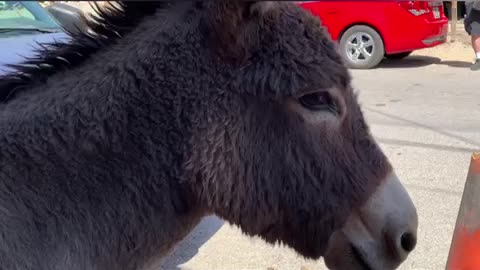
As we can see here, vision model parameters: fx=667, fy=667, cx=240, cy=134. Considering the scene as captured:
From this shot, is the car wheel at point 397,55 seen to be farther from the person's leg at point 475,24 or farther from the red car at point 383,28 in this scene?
the person's leg at point 475,24

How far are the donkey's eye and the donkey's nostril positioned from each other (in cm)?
53

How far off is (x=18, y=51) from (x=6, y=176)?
233 centimetres

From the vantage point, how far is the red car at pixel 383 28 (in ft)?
44.4

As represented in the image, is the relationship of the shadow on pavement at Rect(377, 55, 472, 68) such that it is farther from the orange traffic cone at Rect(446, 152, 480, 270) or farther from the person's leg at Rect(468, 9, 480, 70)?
the orange traffic cone at Rect(446, 152, 480, 270)

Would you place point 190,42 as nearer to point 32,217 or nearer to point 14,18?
point 32,217

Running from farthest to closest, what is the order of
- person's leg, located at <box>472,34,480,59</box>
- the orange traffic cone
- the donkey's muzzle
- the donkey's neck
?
person's leg, located at <box>472,34,480,59</box> → the orange traffic cone → the donkey's muzzle → the donkey's neck

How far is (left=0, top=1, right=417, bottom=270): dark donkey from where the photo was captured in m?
2.06

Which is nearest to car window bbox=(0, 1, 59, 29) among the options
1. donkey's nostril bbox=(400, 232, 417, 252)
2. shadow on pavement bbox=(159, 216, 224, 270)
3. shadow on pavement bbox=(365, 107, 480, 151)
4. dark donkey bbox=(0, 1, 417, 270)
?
shadow on pavement bbox=(159, 216, 224, 270)

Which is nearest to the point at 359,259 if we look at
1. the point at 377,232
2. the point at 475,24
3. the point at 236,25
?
the point at 377,232

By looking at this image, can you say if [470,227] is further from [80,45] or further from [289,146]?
[80,45]

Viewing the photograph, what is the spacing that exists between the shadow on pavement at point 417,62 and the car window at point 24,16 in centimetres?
1005

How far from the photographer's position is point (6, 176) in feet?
6.49

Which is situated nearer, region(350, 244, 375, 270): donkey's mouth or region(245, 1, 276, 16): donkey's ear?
region(245, 1, 276, 16): donkey's ear

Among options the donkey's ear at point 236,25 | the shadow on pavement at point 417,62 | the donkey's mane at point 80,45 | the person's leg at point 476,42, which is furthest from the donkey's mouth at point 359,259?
the shadow on pavement at point 417,62
